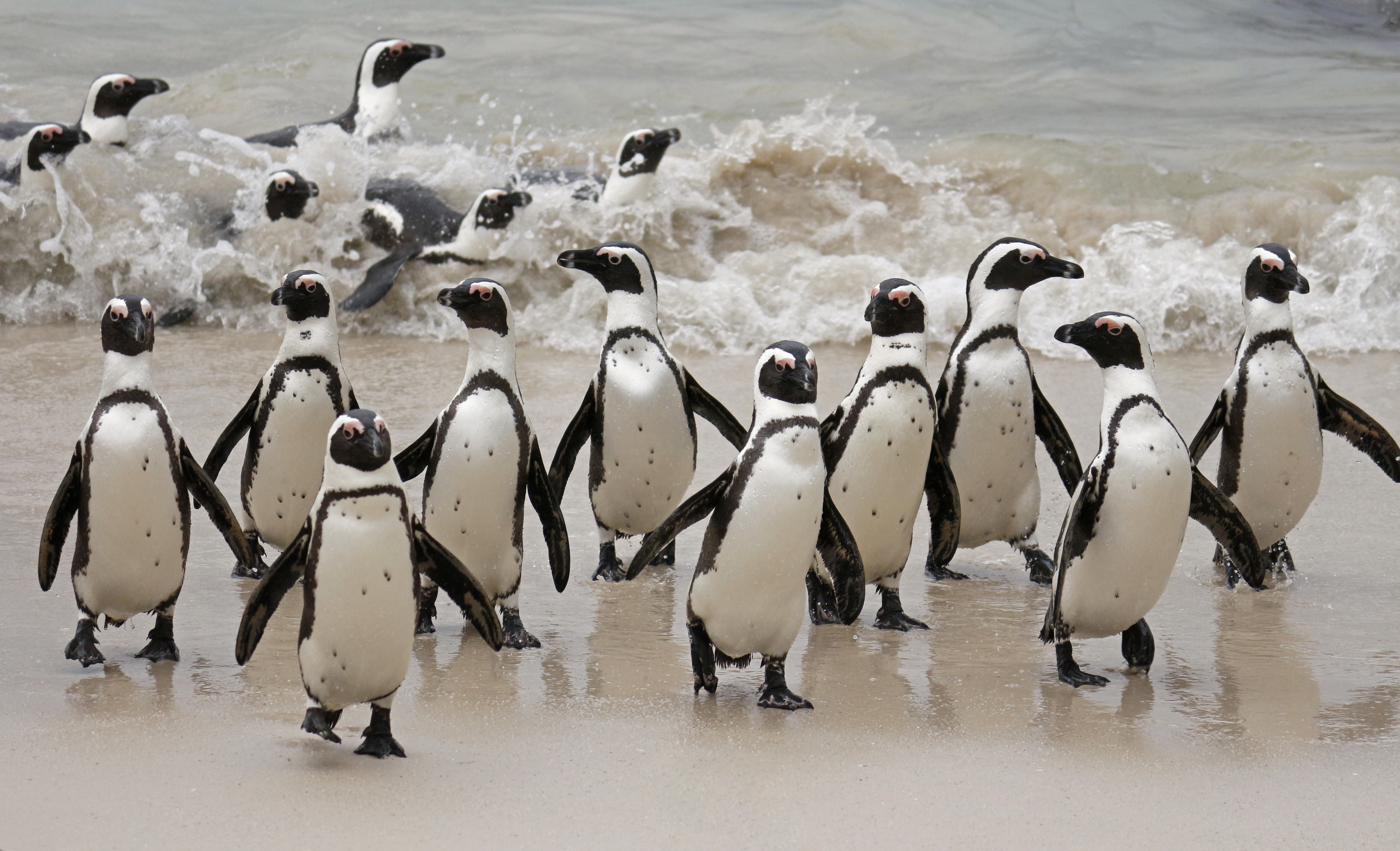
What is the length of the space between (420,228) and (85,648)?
5655 mm

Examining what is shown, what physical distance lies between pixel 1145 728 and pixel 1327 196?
24.1ft

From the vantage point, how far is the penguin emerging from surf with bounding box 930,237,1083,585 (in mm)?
4039

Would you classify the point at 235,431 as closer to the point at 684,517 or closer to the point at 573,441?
the point at 573,441

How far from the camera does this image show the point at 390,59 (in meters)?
10.2

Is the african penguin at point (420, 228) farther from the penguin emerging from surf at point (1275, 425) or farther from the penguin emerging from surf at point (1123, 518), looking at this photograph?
the penguin emerging from surf at point (1123, 518)

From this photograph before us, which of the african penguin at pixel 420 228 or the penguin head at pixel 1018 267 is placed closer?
the penguin head at pixel 1018 267

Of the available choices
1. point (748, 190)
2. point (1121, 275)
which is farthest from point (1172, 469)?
point (748, 190)

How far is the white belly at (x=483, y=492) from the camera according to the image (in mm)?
3510

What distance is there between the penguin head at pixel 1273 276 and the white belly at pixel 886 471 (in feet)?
3.52

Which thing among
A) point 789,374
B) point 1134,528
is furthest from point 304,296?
point 1134,528

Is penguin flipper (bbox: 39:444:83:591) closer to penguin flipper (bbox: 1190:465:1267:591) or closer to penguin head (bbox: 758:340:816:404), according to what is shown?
penguin head (bbox: 758:340:816:404)

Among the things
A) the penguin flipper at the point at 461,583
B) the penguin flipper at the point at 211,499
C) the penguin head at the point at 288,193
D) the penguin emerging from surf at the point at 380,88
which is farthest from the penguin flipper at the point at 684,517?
the penguin emerging from surf at the point at 380,88

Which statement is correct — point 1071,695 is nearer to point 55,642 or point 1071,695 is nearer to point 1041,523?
point 1041,523

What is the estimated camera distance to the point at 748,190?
9492 millimetres
